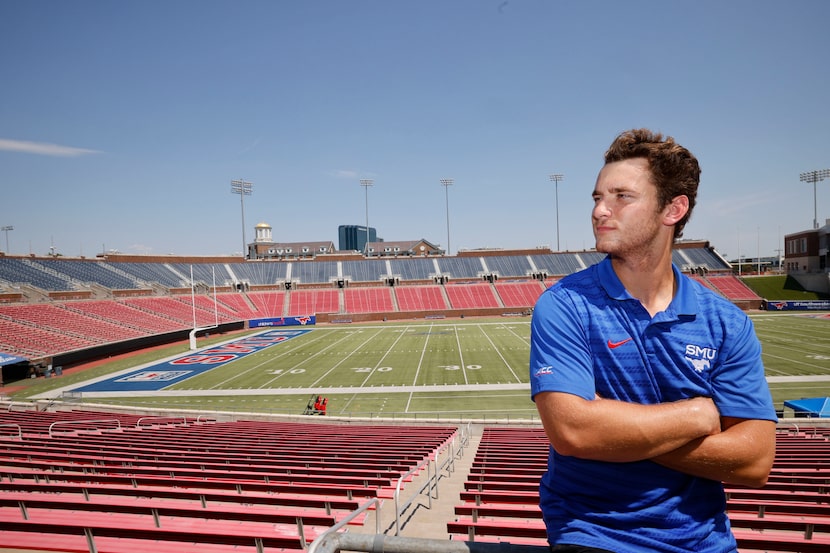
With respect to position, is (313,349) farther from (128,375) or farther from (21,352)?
(21,352)

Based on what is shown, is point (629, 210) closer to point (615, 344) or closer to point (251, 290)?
point (615, 344)

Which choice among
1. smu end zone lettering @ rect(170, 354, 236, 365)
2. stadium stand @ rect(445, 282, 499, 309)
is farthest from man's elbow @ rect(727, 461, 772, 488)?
stadium stand @ rect(445, 282, 499, 309)

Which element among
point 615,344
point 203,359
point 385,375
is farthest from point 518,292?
point 615,344

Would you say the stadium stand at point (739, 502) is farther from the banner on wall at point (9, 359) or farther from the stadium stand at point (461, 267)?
the stadium stand at point (461, 267)

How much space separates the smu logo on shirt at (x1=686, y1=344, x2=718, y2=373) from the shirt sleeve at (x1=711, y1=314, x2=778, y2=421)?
44 millimetres

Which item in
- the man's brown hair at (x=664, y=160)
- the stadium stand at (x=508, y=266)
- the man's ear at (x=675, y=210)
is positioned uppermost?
the man's brown hair at (x=664, y=160)

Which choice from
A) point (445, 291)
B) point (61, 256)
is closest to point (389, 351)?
point (445, 291)

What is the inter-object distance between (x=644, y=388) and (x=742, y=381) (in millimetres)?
393

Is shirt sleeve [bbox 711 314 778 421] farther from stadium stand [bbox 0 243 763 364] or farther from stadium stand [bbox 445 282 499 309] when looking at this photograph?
stadium stand [bbox 445 282 499 309]

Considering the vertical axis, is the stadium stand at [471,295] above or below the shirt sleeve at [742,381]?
below

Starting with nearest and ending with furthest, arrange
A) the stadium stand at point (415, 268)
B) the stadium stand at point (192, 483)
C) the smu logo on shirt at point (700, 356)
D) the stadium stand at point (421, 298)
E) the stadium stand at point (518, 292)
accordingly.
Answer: the smu logo on shirt at point (700, 356), the stadium stand at point (192, 483), the stadium stand at point (421, 298), the stadium stand at point (518, 292), the stadium stand at point (415, 268)

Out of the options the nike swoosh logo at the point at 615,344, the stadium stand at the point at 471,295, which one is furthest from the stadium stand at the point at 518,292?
the nike swoosh logo at the point at 615,344

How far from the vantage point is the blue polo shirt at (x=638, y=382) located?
69.9 inches

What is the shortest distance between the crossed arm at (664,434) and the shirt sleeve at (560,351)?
1.8 inches
